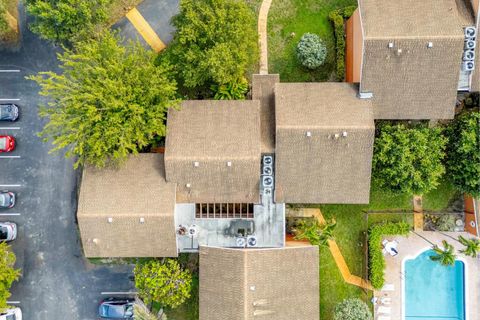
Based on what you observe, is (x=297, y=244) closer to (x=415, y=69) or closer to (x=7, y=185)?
(x=415, y=69)

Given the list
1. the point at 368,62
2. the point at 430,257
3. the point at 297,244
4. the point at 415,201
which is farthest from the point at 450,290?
the point at 368,62

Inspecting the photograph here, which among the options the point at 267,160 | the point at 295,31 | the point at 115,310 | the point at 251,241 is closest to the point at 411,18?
the point at 295,31

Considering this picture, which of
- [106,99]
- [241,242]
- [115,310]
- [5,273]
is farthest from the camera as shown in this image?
[115,310]

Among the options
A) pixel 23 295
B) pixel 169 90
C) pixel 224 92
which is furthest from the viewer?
pixel 23 295

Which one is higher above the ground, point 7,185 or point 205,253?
point 7,185

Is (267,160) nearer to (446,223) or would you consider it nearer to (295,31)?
(295,31)

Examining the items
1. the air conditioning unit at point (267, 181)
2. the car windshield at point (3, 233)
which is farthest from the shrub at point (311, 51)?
the car windshield at point (3, 233)

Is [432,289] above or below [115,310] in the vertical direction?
above
